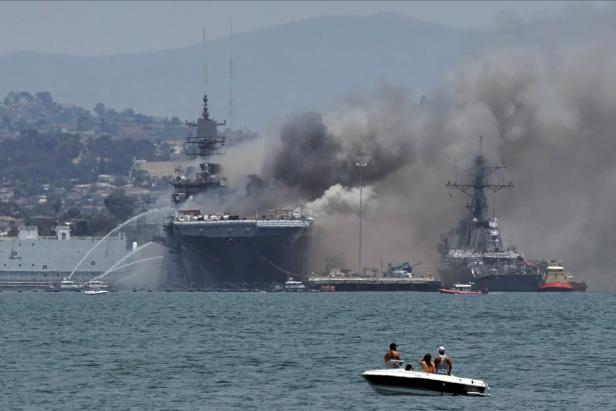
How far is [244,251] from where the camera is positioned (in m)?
196

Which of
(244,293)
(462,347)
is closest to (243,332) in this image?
(462,347)

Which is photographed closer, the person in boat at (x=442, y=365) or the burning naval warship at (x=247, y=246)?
the person in boat at (x=442, y=365)

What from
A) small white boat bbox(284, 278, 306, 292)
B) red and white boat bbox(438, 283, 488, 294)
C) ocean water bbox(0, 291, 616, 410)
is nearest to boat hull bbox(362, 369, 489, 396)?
ocean water bbox(0, 291, 616, 410)

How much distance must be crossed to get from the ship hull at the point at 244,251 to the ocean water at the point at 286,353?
35.6 meters

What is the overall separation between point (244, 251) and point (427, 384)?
124m


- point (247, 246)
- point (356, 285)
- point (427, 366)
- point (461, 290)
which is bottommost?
point (427, 366)

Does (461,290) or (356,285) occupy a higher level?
(356,285)

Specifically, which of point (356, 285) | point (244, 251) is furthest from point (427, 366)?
point (356, 285)

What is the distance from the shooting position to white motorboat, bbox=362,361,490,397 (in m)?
72.2

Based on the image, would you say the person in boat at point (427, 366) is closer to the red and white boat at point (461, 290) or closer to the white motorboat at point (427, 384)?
the white motorboat at point (427, 384)

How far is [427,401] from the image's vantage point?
236 feet

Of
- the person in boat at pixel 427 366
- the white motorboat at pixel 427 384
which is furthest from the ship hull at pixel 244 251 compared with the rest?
the white motorboat at pixel 427 384

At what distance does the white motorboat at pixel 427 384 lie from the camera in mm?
72188

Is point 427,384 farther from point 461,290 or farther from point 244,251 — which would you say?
point 461,290
